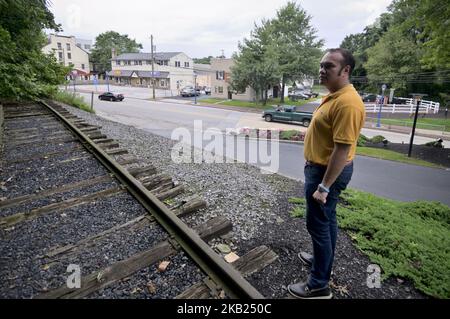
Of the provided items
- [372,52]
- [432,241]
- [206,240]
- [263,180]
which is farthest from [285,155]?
[372,52]

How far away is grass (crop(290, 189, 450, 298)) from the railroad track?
1.29 m

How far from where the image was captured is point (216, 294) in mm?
2070

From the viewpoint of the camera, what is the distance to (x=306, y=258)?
265 cm

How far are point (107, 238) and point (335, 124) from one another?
238 centimetres

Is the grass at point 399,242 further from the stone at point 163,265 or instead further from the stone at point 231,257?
the stone at point 163,265

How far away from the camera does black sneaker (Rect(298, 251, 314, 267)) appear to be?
2.63 meters

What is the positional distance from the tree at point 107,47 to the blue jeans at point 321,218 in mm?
86914

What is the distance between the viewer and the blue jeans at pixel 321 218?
7.16 ft

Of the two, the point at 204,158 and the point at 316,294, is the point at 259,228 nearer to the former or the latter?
the point at 316,294

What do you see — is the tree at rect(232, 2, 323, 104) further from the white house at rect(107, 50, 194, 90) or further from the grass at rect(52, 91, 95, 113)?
the white house at rect(107, 50, 194, 90)

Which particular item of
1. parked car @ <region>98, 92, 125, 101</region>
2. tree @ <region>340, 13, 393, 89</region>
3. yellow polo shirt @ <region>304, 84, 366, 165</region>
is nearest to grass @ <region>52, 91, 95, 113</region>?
yellow polo shirt @ <region>304, 84, 366, 165</region>

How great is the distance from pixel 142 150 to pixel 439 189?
30.3 ft

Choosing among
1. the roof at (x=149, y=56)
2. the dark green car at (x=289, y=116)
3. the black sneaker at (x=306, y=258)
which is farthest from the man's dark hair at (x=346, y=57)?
the roof at (x=149, y=56)

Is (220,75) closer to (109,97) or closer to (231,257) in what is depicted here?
(109,97)
